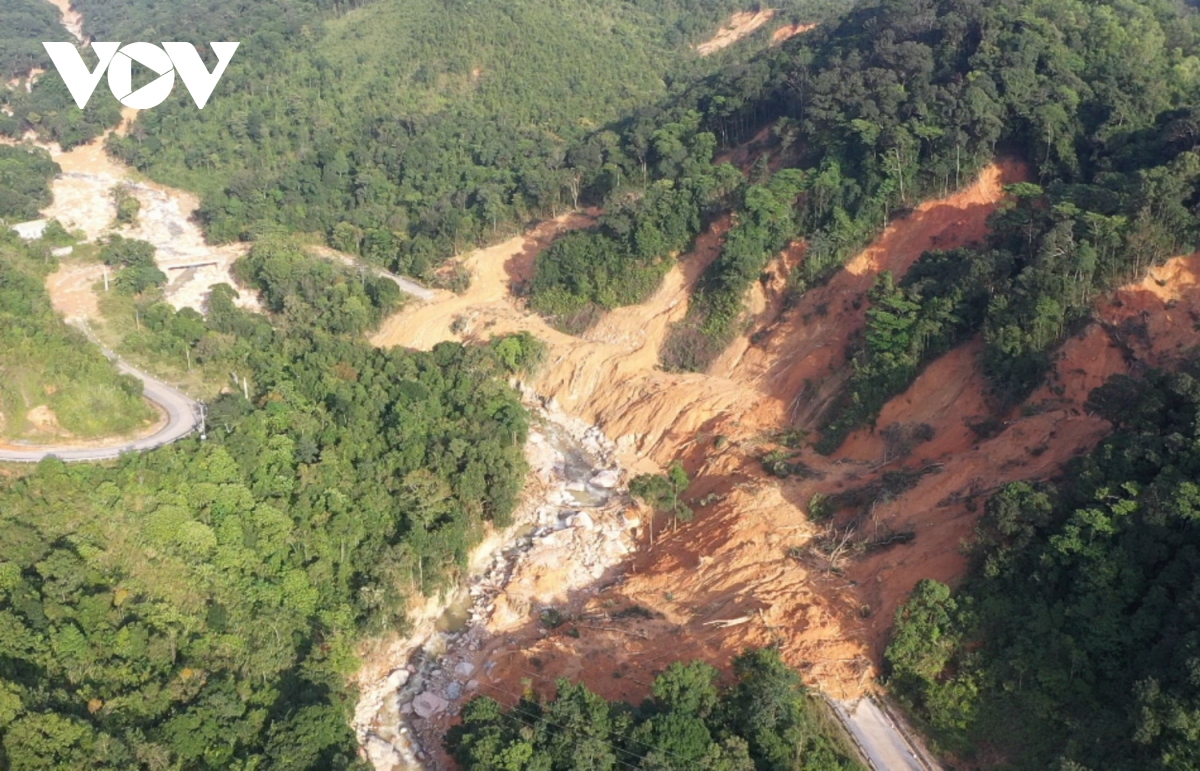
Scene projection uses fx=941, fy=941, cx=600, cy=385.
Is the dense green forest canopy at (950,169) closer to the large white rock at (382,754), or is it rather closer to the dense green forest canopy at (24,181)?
the large white rock at (382,754)

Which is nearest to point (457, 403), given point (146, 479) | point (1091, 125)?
point (146, 479)

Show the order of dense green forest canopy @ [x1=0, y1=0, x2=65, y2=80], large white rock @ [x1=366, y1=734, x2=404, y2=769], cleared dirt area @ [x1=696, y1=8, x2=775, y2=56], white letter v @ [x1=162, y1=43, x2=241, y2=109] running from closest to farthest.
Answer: large white rock @ [x1=366, y1=734, x2=404, y2=769]
white letter v @ [x1=162, y1=43, x2=241, y2=109]
cleared dirt area @ [x1=696, y1=8, x2=775, y2=56]
dense green forest canopy @ [x1=0, y1=0, x2=65, y2=80]

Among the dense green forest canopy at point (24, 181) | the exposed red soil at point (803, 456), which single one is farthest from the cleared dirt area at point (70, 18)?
the exposed red soil at point (803, 456)

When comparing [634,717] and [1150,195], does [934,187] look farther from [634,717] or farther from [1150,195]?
[634,717]

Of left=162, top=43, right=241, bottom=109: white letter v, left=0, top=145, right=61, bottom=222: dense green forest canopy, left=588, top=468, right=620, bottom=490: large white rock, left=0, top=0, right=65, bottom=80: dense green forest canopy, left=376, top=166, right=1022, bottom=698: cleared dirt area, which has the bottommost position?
left=588, top=468, right=620, bottom=490: large white rock

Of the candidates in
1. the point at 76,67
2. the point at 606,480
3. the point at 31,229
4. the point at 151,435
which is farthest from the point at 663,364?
the point at 76,67

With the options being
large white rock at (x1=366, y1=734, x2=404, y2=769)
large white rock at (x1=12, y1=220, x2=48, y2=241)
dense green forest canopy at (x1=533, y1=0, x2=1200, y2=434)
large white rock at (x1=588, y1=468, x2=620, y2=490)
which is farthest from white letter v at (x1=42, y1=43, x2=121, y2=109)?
large white rock at (x1=366, y1=734, x2=404, y2=769)
